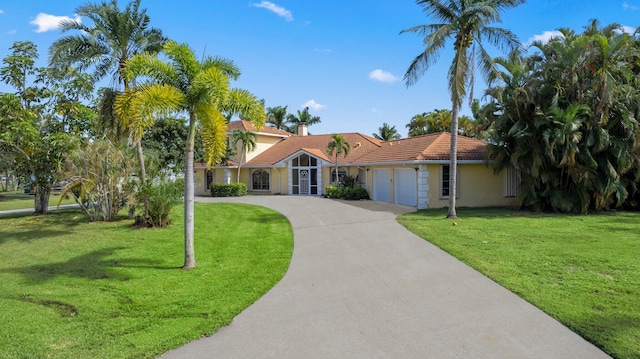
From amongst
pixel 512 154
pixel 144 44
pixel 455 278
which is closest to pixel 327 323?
pixel 455 278

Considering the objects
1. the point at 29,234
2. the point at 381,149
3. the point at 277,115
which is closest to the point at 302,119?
the point at 277,115

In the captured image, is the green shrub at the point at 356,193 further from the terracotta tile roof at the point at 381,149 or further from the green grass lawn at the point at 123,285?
the green grass lawn at the point at 123,285

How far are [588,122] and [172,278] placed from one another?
17.3m

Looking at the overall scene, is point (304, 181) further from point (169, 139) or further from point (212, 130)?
point (212, 130)

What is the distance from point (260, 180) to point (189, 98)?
24.1 metres

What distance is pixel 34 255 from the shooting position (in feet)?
32.5

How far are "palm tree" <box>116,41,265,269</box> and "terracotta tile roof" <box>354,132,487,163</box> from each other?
12275 mm

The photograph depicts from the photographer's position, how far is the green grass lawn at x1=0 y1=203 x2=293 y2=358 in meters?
4.81

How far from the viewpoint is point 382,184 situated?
22.9 metres

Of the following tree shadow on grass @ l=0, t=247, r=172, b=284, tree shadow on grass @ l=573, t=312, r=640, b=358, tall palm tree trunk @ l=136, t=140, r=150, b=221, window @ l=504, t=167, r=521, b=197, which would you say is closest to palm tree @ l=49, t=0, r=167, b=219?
tall palm tree trunk @ l=136, t=140, r=150, b=221

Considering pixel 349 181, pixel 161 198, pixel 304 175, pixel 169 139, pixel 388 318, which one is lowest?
pixel 388 318

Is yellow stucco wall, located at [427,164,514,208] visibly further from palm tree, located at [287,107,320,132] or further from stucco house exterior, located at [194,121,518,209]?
palm tree, located at [287,107,320,132]

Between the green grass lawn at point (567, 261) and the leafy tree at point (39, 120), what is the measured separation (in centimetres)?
1429

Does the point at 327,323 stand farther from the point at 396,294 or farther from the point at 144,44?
the point at 144,44
